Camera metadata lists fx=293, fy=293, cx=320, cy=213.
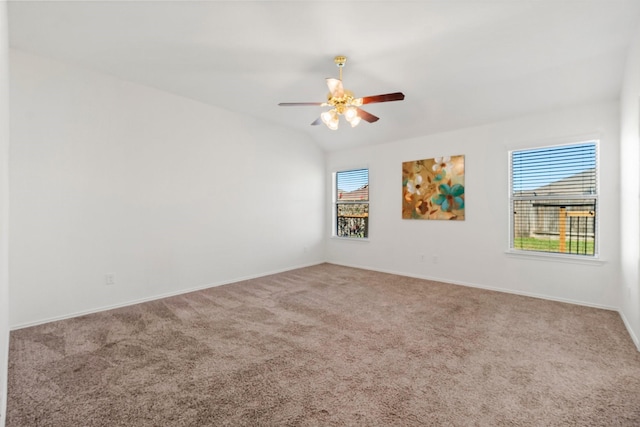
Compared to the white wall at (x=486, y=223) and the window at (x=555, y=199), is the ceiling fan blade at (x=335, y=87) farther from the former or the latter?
the window at (x=555, y=199)

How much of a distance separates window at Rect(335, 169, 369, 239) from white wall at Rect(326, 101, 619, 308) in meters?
0.18

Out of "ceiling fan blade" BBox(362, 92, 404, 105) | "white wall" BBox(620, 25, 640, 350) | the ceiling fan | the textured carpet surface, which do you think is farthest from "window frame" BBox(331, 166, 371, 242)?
"white wall" BBox(620, 25, 640, 350)

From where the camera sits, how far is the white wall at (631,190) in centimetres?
249

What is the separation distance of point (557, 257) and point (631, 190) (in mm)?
1345

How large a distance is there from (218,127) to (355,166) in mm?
2735

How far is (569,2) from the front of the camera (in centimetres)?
224

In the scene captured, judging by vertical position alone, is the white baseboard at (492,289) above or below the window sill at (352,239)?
below

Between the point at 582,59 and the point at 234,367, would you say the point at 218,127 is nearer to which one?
the point at 234,367

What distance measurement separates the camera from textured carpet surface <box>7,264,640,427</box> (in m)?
1.73

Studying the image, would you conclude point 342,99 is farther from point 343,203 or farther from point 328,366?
point 343,203

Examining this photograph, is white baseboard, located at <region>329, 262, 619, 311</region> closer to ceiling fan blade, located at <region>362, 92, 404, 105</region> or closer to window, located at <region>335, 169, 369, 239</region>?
window, located at <region>335, 169, 369, 239</region>

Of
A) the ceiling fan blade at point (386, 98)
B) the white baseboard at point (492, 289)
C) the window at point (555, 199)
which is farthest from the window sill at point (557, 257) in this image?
the ceiling fan blade at point (386, 98)

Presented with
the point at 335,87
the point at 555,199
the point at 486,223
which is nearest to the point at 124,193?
the point at 335,87

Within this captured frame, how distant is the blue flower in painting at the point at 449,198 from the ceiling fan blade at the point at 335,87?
2.70 m
